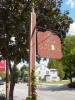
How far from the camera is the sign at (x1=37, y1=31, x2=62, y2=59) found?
10539 millimetres

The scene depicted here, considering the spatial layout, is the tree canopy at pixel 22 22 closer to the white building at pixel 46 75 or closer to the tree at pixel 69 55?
the tree at pixel 69 55

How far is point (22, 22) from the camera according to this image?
57.8 ft

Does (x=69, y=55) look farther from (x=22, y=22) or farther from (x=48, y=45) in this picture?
(x=48, y=45)

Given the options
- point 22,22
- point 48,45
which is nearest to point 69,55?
point 22,22

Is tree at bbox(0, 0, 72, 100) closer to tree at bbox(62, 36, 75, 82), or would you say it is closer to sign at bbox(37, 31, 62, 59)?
sign at bbox(37, 31, 62, 59)

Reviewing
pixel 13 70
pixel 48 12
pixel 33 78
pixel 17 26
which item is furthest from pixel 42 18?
pixel 33 78

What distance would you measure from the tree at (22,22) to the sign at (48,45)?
→ 21.1 ft

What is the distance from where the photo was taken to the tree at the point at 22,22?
56.8ft

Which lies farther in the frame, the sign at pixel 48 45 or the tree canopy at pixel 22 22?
the tree canopy at pixel 22 22

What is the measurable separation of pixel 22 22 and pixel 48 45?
7082 mm

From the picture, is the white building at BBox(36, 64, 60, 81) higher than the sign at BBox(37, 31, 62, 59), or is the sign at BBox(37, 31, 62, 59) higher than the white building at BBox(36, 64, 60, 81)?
the white building at BBox(36, 64, 60, 81)

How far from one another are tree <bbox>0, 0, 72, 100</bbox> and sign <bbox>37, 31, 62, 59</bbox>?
21.1 ft

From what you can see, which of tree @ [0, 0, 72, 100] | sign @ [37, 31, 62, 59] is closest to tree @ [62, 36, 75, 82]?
tree @ [0, 0, 72, 100]

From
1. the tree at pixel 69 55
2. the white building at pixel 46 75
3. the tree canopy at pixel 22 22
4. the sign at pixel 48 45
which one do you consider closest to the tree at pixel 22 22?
the tree canopy at pixel 22 22
